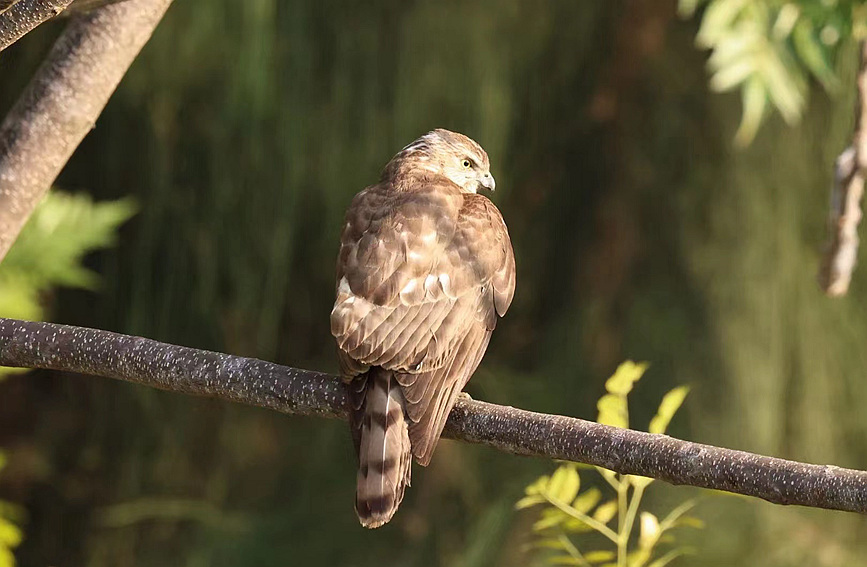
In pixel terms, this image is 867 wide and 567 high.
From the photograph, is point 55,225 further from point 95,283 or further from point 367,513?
point 367,513

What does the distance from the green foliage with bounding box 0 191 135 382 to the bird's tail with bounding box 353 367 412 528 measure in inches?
41.9

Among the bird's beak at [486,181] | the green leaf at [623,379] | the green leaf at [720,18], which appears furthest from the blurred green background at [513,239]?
the green leaf at [623,379]

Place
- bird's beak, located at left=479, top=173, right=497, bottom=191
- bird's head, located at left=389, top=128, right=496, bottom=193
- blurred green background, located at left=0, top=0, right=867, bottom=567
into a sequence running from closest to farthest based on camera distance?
bird's head, located at left=389, top=128, right=496, bottom=193 → bird's beak, located at left=479, top=173, right=497, bottom=191 → blurred green background, located at left=0, top=0, right=867, bottom=567

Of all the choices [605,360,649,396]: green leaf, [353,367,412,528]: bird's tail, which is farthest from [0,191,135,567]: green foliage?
[605,360,649,396]: green leaf

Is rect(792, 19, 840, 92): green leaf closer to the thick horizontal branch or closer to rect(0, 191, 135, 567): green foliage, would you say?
the thick horizontal branch

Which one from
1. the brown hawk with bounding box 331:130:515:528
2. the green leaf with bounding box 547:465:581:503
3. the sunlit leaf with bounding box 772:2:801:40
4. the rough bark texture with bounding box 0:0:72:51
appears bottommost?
the green leaf with bounding box 547:465:581:503

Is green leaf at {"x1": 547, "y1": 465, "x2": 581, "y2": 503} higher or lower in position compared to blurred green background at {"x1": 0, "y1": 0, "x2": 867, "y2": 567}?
higher

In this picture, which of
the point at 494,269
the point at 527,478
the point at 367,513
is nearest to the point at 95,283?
the point at 527,478

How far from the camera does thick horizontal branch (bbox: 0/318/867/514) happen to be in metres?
1.48

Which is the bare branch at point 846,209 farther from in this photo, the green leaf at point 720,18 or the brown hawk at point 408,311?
the brown hawk at point 408,311

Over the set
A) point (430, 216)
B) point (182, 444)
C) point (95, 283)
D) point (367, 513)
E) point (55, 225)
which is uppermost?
point (430, 216)

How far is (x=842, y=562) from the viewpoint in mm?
3053

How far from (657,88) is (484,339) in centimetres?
125

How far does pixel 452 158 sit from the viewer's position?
2846mm
